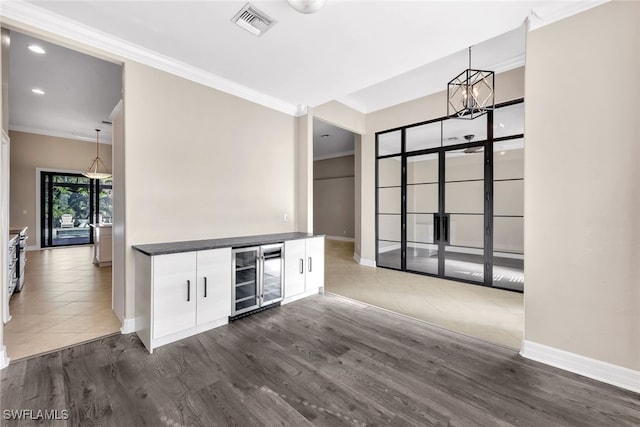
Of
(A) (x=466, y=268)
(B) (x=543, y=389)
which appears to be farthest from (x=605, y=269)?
(A) (x=466, y=268)

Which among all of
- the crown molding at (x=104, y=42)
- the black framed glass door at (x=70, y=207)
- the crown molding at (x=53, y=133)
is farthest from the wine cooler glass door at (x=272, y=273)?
the black framed glass door at (x=70, y=207)

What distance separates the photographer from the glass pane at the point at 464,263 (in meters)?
4.59

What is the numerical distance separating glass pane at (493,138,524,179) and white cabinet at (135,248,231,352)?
4289 mm

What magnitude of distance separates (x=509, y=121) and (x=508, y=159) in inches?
23.1

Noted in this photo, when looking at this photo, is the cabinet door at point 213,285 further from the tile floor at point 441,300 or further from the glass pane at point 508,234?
the glass pane at point 508,234

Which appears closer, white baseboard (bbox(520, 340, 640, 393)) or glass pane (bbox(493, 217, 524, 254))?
white baseboard (bbox(520, 340, 640, 393))

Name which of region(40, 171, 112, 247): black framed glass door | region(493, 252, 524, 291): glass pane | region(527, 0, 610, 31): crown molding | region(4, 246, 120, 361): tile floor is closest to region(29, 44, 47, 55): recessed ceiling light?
region(4, 246, 120, 361): tile floor

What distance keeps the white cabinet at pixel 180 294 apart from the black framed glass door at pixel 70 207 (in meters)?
7.71


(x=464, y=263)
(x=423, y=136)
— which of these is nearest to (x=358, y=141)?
(x=423, y=136)

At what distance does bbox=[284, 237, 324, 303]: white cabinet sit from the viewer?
12.1ft

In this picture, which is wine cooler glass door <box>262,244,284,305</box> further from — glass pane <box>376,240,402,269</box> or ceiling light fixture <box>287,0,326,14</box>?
glass pane <box>376,240,402,269</box>

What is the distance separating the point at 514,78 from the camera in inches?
160

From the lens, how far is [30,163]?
24.0 feet

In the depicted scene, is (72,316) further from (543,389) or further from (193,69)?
(543,389)
